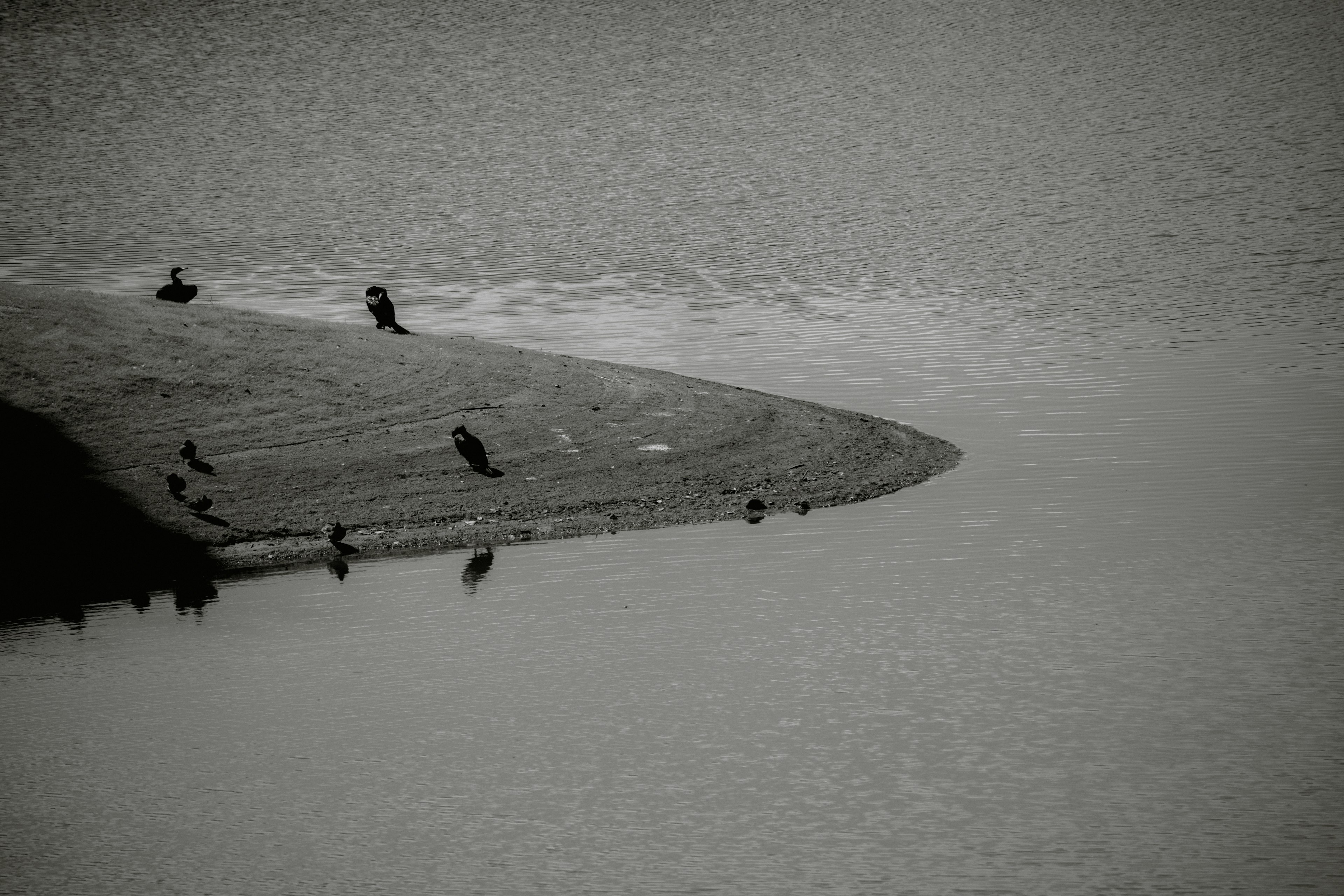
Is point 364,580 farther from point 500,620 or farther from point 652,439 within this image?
point 652,439

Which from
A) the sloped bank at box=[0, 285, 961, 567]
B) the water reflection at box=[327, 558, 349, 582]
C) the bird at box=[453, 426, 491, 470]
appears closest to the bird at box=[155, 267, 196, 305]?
the sloped bank at box=[0, 285, 961, 567]

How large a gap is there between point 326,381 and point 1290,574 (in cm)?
1069

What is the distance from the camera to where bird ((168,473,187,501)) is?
1580cm

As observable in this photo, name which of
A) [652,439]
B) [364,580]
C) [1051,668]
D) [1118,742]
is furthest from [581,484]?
[1118,742]

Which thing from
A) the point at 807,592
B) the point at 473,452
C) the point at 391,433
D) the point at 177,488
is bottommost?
the point at 807,592

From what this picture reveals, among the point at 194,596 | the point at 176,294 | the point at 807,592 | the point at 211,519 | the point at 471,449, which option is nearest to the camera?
the point at 807,592

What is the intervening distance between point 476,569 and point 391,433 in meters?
3.85

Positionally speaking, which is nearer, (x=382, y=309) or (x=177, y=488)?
(x=177, y=488)

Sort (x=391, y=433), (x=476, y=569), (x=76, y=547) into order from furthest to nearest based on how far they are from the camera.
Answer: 1. (x=391, y=433)
2. (x=76, y=547)
3. (x=476, y=569)

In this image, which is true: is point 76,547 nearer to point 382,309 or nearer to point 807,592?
point 807,592

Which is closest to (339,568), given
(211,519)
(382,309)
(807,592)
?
(211,519)

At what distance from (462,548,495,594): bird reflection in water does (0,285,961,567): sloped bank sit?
1.31 ft

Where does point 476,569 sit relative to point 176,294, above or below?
below

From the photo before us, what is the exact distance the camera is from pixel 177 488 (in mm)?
15820
